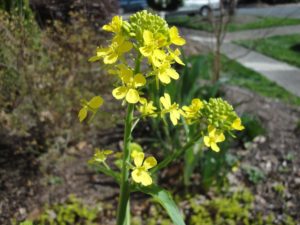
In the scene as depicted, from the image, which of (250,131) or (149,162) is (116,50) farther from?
(250,131)

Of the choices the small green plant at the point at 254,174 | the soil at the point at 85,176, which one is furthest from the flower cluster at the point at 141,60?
the small green plant at the point at 254,174

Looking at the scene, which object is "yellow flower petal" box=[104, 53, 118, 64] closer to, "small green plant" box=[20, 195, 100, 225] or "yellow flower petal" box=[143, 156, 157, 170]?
"yellow flower petal" box=[143, 156, 157, 170]

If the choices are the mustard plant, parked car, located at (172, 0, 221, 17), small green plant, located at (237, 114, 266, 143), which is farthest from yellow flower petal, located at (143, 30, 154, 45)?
parked car, located at (172, 0, 221, 17)

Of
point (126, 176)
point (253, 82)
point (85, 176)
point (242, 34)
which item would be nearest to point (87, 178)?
point (85, 176)

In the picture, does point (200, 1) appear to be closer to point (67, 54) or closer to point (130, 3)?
point (130, 3)

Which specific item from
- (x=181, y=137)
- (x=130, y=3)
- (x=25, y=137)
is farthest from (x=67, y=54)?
(x=130, y=3)

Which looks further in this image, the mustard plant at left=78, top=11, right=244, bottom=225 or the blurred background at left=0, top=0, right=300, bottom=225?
the blurred background at left=0, top=0, right=300, bottom=225
